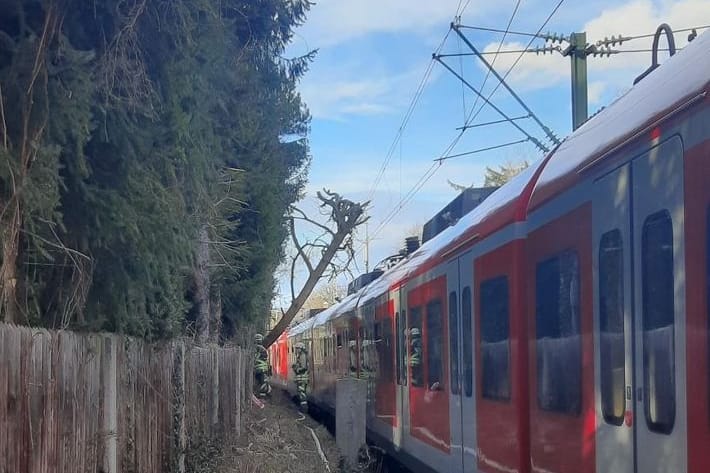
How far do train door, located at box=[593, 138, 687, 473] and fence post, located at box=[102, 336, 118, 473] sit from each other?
4210mm

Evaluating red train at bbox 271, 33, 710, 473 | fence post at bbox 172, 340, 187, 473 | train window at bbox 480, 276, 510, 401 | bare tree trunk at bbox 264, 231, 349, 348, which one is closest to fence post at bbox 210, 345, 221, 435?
fence post at bbox 172, 340, 187, 473

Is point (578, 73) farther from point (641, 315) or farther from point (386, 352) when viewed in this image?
point (641, 315)

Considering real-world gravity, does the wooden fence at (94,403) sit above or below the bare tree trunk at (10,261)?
below

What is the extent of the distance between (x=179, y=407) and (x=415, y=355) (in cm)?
286

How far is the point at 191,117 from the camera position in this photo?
894cm

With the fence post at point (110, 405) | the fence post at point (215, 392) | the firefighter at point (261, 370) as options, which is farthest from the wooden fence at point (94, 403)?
the firefighter at point (261, 370)

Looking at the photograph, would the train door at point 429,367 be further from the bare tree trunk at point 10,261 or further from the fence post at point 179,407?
the bare tree trunk at point 10,261

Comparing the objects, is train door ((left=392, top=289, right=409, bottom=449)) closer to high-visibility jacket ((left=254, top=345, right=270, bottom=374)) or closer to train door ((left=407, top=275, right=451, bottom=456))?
train door ((left=407, top=275, right=451, bottom=456))

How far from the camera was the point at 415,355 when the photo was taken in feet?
38.9

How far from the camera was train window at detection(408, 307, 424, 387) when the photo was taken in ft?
37.8

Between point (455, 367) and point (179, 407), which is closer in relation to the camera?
point (455, 367)

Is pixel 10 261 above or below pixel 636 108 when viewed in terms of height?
below

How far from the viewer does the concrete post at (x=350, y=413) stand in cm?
1297

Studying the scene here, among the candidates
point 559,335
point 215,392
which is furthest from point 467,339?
point 215,392
